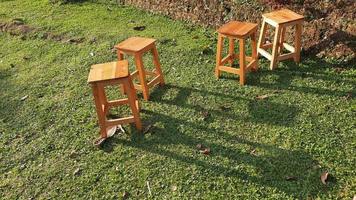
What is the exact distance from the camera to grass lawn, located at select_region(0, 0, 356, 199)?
12.2 feet

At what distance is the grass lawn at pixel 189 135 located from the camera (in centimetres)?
373

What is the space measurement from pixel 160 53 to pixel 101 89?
1808mm

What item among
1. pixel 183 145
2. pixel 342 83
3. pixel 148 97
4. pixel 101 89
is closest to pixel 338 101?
pixel 342 83

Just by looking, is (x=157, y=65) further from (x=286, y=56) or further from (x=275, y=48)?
(x=286, y=56)

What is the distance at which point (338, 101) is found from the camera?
461 cm

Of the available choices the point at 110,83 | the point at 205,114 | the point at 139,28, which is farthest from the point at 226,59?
the point at 139,28

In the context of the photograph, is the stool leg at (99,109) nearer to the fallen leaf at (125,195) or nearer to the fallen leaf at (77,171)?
the fallen leaf at (77,171)

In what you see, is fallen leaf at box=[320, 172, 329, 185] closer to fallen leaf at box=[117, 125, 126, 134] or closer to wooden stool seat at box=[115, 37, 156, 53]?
fallen leaf at box=[117, 125, 126, 134]

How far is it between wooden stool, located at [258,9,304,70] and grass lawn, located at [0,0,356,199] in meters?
0.15

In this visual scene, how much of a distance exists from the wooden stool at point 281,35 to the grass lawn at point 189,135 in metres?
0.15

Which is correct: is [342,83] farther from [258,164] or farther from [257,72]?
[258,164]

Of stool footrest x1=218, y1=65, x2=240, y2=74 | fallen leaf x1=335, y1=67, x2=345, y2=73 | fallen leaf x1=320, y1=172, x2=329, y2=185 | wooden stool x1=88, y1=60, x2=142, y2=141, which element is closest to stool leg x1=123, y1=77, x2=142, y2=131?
wooden stool x1=88, y1=60, x2=142, y2=141

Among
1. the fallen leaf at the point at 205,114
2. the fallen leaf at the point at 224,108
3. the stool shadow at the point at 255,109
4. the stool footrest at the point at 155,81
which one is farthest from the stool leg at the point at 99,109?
the fallen leaf at the point at 224,108

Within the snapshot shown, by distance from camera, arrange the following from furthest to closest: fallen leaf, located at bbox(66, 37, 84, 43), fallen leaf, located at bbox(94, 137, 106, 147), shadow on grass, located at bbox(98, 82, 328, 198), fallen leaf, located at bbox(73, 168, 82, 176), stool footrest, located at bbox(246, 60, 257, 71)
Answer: fallen leaf, located at bbox(66, 37, 84, 43)
stool footrest, located at bbox(246, 60, 257, 71)
fallen leaf, located at bbox(94, 137, 106, 147)
fallen leaf, located at bbox(73, 168, 82, 176)
shadow on grass, located at bbox(98, 82, 328, 198)
